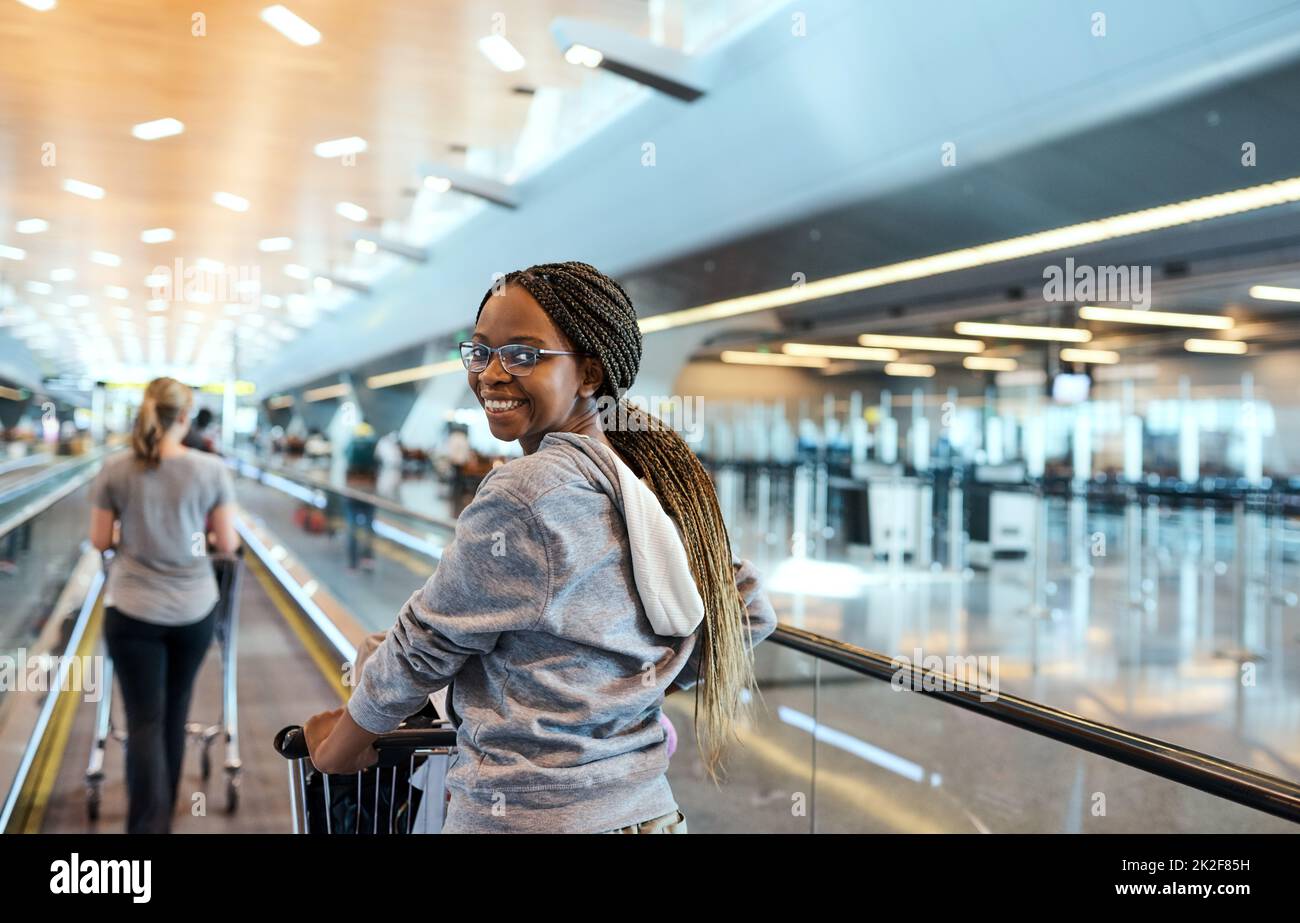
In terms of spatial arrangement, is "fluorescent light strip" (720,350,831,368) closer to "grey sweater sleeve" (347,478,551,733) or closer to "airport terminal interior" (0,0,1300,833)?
"airport terminal interior" (0,0,1300,833)

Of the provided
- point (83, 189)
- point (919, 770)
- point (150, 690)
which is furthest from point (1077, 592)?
point (83, 189)

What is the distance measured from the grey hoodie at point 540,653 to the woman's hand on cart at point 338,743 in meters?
0.05

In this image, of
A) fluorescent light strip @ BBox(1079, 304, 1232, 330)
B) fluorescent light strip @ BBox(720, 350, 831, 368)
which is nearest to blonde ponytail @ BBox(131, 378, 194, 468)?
fluorescent light strip @ BBox(1079, 304, 1232, 330)

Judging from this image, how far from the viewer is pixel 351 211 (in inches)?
610

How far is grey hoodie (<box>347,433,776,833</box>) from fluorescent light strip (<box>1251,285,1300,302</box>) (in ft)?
40.7

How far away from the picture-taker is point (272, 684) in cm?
622

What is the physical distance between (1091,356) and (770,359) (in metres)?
7.72

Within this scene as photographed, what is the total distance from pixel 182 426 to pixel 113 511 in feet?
1.31

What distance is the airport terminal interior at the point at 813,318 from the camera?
362 cm

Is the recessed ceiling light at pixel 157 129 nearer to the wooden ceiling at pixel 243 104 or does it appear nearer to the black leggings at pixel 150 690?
the wooden ceiling at pixel 243 104

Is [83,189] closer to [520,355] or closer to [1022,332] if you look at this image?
[1022,332]

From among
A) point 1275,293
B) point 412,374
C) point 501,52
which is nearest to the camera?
point 501,52
